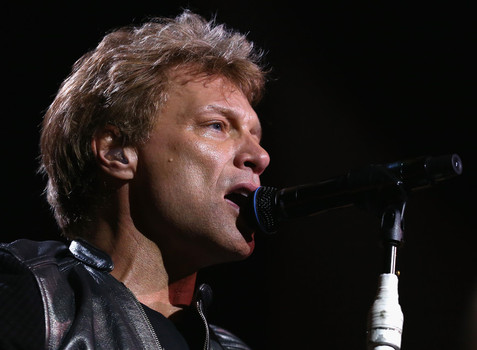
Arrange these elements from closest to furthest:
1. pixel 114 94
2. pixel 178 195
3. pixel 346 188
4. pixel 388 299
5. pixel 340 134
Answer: pixel 388 299
pixel 346 188
pixel 178 195
pixel 114 94
pixel 340 134

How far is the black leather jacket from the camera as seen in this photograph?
1.60 metres

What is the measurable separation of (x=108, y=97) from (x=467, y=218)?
79.9 inches

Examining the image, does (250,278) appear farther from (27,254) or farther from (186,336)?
(27,254)

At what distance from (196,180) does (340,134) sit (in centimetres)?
157

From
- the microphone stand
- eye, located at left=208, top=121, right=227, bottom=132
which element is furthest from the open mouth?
the microphone stand

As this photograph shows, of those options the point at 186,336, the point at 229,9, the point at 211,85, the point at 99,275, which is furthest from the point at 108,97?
the point at 229,9

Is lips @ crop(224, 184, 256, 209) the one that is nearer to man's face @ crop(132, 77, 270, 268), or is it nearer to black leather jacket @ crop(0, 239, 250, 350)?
man's face @ crop(132, 77, 270, 268)

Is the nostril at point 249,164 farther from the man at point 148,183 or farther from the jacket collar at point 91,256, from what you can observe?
the jacket collar at point 91,256

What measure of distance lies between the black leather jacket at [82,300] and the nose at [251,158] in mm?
566

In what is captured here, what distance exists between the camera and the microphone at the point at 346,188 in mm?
1444

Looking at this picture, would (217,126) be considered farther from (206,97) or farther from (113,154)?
(113,154)

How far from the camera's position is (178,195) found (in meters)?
2.04

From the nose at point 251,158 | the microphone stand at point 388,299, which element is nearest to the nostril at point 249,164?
the nose at point 251,158

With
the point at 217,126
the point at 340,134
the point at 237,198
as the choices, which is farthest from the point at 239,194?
the point at 340,134
